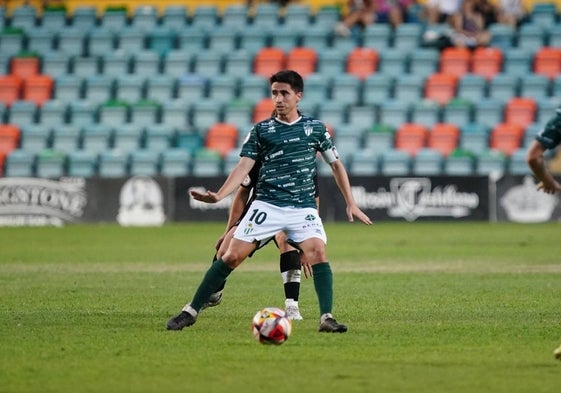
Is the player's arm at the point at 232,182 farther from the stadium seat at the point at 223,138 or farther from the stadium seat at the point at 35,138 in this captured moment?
the stadium seat at the point at 35,138

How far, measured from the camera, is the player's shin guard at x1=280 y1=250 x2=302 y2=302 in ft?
33.5

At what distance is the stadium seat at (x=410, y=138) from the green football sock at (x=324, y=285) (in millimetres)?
17759

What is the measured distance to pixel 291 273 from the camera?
10227 mm

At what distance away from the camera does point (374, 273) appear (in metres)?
15.3

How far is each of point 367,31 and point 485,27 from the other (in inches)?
112

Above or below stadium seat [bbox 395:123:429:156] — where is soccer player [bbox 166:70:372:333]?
below

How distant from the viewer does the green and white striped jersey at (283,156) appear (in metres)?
9.38

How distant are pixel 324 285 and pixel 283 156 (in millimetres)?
1039

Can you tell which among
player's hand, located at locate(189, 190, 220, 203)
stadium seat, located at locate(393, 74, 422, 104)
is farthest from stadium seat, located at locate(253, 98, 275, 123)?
player's hand, located at locate(189, 190, 220, 203)

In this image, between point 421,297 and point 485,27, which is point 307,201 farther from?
point 485,27

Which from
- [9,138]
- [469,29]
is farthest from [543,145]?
[9,138]

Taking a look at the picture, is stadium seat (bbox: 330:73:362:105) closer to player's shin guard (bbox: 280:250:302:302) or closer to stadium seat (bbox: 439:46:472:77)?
stadium seat (bbox: 439:46:472:77)

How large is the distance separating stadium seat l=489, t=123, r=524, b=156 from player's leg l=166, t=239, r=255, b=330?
60.1 feet

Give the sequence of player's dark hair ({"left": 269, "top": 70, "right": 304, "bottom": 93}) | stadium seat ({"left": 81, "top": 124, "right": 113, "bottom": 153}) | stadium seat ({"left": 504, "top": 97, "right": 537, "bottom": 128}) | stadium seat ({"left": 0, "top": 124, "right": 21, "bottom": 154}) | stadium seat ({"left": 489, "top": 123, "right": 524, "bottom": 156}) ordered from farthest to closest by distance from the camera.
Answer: stadium seat ({"left": 0, "top": 124, "right": 21, "bottom": 154})
stadium seat ({"left": 81, "top": 124, "right": 113, "bottom": 153})
stadium seat ({"left": 504, "top": 97, "right": 537, "bottom": 128})
stadium seat ({"left": 489, "top": 123, "right": 524, "bottom": 156})
player's dark hair ({"left": 269, "top": 70, "right": 304, "bottom": 93})
